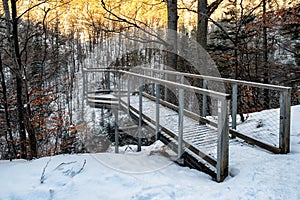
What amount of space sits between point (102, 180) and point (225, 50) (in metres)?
10.2

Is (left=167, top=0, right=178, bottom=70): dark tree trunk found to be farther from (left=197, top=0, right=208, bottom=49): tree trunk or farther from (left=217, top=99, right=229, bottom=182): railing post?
(left=217, top=99, right=229, bottom=182): railing post

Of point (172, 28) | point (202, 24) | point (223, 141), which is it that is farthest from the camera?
point (172, 28)

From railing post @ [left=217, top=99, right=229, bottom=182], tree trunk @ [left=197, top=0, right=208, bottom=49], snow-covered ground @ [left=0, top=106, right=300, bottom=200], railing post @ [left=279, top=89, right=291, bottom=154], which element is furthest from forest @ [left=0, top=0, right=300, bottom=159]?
railing post @ [left=217, top=99, right=229, bottom=182]

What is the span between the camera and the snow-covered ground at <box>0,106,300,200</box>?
2.79 meters

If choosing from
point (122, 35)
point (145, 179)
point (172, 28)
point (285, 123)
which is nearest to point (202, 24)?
point (172, 28)

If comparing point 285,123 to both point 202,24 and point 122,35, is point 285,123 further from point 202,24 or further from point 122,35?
point 122,35

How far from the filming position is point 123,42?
104 feet

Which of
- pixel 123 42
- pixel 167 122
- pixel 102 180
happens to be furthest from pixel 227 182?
pixel 123 42

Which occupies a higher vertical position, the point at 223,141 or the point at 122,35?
the point at 122,35

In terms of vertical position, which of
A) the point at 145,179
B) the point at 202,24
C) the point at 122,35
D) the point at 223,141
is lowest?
the point at 145,179

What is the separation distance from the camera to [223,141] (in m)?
3.04

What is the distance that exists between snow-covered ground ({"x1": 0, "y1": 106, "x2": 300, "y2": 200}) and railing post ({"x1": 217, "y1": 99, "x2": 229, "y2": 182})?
11cm

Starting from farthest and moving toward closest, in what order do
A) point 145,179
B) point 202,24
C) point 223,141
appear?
point 202,24, point 145,179, point 223,141

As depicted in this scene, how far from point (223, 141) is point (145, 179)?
101cm
